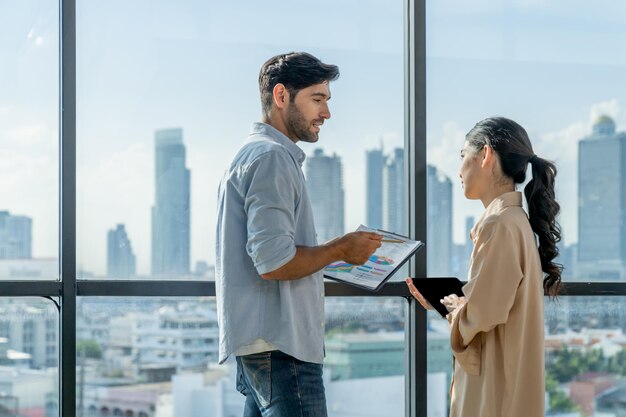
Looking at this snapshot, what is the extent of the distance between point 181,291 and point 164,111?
0.59 metres

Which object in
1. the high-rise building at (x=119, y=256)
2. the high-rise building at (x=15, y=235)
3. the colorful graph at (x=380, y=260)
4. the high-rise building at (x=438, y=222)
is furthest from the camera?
the high-rise building at (x=438, y=222)

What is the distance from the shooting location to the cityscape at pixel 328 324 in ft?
9.37

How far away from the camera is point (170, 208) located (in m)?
2.96

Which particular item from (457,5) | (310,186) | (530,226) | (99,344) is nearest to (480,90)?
(457,5)

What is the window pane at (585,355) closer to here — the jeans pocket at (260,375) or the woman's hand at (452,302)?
the woman's hand at (452,302)

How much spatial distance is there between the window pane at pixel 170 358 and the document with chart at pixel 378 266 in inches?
23.7

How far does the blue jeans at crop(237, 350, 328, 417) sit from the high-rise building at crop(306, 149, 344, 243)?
0.88 meters

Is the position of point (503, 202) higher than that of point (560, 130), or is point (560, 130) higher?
point (560, 130)

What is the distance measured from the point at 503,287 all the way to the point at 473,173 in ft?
1.11

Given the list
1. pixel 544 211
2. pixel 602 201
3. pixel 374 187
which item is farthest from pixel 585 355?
pixel 544 211

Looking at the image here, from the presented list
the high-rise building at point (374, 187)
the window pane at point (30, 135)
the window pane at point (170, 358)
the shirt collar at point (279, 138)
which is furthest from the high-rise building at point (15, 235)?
the high-rise building at point (374, 187)

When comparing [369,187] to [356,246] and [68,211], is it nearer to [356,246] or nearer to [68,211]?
[356,246]

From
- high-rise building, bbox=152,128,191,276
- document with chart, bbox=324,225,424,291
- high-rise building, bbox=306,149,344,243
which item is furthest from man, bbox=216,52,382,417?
high-rise building, bbox=306,149,344,243

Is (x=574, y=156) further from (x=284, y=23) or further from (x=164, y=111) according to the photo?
(x=164, y=111)
